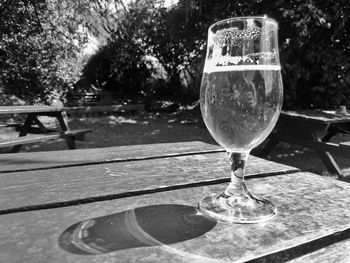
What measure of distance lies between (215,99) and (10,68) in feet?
35.6

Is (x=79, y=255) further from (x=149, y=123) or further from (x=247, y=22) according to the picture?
(x=149, y=123)

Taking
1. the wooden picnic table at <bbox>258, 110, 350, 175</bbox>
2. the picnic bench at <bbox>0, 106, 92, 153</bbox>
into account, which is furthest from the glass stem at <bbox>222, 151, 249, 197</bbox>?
the picnic bench at <bbox>0, 106, 92, 153</bbox>

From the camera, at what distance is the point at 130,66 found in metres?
13.9

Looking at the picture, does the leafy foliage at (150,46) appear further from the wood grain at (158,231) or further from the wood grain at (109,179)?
the wood grain at (158,231)

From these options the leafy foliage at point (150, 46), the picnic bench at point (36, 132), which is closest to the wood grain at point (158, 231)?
the picnic bench at point (36, 132)

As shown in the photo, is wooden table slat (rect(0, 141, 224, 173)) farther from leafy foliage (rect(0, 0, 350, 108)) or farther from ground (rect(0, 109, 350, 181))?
leafy foliage (rect(0, 0, 350, 108))

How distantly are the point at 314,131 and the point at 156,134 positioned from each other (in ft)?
12.9

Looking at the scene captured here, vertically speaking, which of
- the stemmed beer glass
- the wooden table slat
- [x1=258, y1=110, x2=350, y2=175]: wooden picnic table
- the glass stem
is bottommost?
[x1=258, y1=110, x2=350, y2=175]: wooden picnic table

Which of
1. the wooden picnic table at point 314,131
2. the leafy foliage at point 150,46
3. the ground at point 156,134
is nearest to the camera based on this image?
the wooden picnic table at point 314,131

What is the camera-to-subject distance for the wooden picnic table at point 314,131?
3444 millimetres

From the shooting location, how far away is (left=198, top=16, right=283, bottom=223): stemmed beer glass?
25.0 inches

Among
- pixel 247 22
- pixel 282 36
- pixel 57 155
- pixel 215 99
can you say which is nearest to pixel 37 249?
pixel 215 99

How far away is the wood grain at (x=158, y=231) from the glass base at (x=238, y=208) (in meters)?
0.02

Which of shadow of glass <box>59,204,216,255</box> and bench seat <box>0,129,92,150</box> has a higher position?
shadow of glass <box>59,204,216,255</box>
